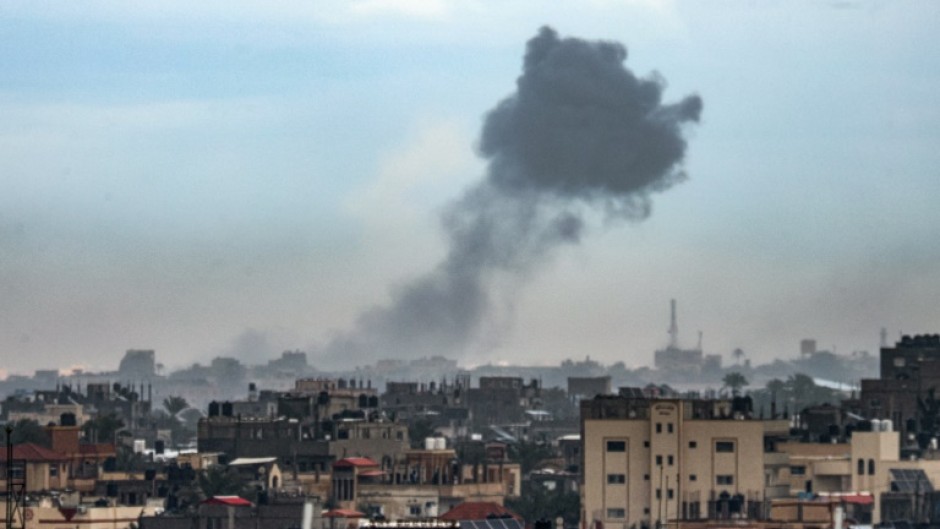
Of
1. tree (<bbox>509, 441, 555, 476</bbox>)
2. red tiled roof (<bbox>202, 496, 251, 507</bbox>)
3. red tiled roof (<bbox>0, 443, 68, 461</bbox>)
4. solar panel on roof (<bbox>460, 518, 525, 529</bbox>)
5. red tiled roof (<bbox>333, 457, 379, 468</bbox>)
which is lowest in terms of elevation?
solar panel on roof (<bbox>460, 518, 525, 529</bbox>)

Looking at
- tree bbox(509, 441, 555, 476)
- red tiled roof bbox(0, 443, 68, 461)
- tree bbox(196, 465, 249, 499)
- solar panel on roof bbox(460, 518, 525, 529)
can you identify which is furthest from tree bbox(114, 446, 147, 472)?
solar panel on roof bbox(460, 518, 525, 529)

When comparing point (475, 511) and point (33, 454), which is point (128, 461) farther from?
point (475, 511)

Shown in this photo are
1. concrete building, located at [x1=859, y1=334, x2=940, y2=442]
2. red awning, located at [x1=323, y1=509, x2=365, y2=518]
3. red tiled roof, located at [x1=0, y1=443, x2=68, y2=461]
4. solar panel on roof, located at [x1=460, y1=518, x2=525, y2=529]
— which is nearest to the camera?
solar panel on roof, located at [x1=460, y1=518, x2=525, y2=529]

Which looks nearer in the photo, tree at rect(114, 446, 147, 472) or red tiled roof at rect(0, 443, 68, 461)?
red tiled roof at rect(0, 443, 68, 461)

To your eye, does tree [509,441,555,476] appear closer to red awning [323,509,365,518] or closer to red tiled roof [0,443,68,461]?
red tiled roof [0,443,68,461]

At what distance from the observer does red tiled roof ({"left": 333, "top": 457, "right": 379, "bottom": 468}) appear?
126m

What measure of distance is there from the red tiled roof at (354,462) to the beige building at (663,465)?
9.93 metres

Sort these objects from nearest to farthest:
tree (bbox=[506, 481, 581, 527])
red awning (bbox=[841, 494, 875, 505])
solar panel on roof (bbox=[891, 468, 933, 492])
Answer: red awning (bbox=[841, 494, 875, 505]), solar panel on roof (bbox=[891, 468, 933, 492]), tree (bbox=[506, 481, 581, 527])

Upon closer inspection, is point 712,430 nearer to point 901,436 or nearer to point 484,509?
point 484,509

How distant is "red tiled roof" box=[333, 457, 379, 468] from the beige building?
9934 mm

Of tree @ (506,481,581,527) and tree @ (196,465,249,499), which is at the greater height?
tree @ (196,465,249,499)

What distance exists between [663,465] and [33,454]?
28.1 metres

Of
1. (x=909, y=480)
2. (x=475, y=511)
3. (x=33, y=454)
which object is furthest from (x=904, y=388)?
(x=475, y=511)

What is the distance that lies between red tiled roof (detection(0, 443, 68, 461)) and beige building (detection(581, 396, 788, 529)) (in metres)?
24.2
